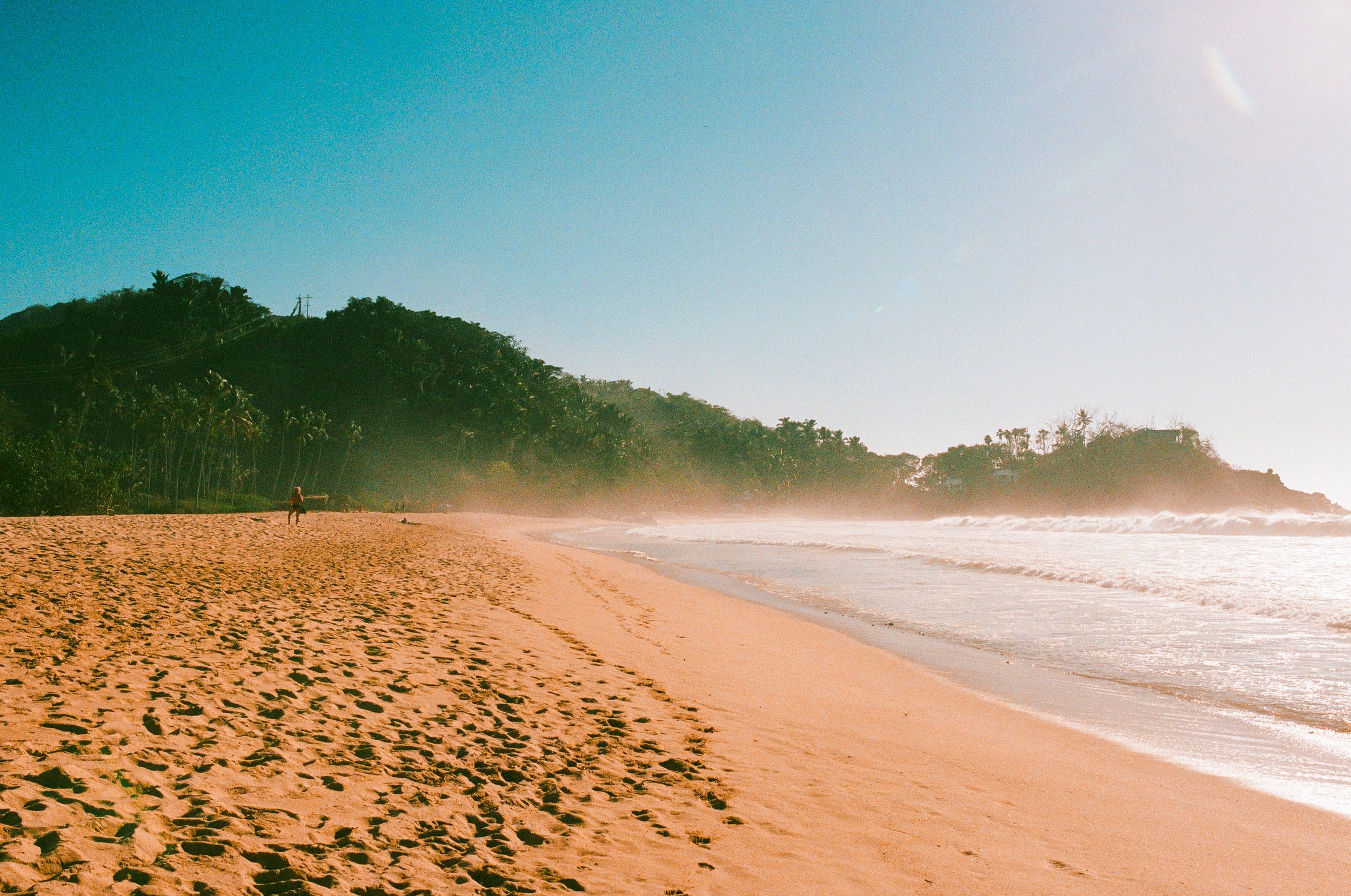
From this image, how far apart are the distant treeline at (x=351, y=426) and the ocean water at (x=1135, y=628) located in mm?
37035

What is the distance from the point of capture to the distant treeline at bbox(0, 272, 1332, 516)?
57250mm

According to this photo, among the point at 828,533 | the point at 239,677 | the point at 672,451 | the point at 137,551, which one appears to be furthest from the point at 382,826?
the point at 672,451

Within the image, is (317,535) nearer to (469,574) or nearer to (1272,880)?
(469,574)

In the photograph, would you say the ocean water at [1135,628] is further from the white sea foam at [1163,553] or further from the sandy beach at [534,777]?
the sandy beach at [534,777]

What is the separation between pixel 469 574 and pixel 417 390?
232 ft

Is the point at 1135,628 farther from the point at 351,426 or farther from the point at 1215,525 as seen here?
the point at 351,426

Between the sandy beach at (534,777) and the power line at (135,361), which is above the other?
the power line at (135,361)

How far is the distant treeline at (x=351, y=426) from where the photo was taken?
57.2m

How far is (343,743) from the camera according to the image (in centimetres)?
470

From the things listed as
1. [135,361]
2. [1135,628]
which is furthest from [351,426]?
[1135,628]

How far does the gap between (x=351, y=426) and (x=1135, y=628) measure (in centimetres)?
7387

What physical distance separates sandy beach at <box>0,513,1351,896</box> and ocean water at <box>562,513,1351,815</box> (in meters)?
0.95

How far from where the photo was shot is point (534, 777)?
4520 millimetres

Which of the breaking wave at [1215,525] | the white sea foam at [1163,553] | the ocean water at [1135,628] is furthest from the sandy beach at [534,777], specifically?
the breaking wave at [1215,525]
